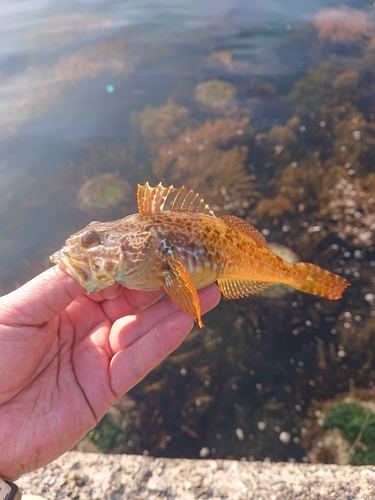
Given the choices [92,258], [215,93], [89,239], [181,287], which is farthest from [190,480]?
[215,93]

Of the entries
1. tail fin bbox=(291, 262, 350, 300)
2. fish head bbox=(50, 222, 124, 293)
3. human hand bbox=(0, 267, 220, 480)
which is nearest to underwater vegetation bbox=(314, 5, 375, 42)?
tail fin bbox=(291, 262, 350, 300)

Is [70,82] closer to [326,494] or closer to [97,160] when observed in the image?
[97,160]

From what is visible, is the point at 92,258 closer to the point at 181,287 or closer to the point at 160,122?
the point at 181,287

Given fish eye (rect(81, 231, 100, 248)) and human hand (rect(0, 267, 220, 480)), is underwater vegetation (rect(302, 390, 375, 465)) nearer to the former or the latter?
human hand (rect(0, 267, 220, 480))

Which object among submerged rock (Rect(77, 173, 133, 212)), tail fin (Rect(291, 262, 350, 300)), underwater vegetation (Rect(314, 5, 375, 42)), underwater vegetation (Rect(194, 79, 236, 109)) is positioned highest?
underwater vegetation (Rect(314, 5, 375, 42))

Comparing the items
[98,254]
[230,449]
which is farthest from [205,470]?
[98,254]

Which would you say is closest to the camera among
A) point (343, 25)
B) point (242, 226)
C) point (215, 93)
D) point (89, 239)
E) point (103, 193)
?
point (89, 239)
